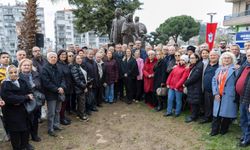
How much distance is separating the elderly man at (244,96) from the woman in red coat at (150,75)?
3.19 meters

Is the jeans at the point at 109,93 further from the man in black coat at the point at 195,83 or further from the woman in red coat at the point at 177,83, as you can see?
the man in black coat at the point at 195,83

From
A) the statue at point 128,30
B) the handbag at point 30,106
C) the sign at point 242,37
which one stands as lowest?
the handbag at point 30,106

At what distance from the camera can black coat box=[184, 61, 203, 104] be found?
649 cm

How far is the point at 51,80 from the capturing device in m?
5.80

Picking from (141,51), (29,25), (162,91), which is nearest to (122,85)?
(141,51)

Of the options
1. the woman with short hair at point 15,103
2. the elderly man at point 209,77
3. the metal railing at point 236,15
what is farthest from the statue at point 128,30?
the metal railing at point 236,15

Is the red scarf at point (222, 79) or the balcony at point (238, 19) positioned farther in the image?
the balcony at point (238, 19)

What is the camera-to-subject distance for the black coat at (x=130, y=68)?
335 inches

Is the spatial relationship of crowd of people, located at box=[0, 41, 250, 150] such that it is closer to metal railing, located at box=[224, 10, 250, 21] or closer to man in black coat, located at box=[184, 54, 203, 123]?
man in black coat, located at box=[184, 54, 203, 123]

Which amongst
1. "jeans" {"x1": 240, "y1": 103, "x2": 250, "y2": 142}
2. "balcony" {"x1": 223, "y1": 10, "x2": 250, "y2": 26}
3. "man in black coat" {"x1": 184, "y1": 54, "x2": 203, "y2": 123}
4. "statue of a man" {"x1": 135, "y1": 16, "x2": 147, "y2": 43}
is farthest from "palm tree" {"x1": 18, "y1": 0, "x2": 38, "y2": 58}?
"balcony" {"x1": 223, "y1": 10, "x2": 250, "y2": 26}

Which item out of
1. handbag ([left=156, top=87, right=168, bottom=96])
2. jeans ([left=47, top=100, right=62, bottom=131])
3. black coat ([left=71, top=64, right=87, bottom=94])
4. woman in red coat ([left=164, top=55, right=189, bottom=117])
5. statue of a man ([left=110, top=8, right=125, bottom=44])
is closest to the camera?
jeans ([left=47, top=100, right=62, bottom=131])

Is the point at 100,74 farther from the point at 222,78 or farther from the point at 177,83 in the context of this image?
the point at 222,78

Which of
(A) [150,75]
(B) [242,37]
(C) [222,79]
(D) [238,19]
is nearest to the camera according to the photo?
(C) [222,79]

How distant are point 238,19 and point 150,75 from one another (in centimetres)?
3369
